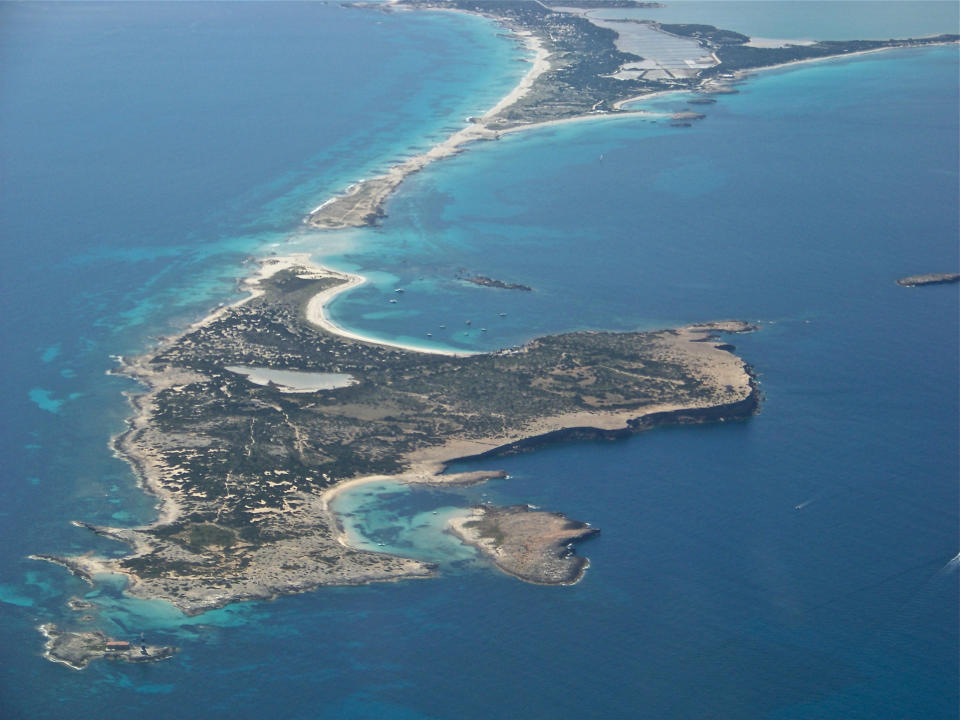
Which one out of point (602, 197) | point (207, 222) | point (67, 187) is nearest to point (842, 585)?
point (602, 197)

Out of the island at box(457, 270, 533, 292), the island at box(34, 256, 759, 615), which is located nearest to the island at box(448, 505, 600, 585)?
the island at box(34, 256, 759, 615)

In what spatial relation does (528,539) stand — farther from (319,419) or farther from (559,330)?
(559,330)

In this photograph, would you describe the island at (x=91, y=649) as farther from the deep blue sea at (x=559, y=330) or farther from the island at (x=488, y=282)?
the island at (x=488, y=282)

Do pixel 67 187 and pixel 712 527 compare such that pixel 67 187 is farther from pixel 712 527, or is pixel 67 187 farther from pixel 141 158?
pixel 712 527

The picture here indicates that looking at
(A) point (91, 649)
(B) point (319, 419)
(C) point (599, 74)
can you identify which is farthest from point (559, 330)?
(C) point (599, 74)

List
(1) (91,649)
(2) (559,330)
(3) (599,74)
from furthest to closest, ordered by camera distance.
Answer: (3) (599,74) < (2) (559,330) < (1) (91,649)

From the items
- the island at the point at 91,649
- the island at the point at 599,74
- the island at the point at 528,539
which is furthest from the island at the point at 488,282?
the island at the point at 91,649
